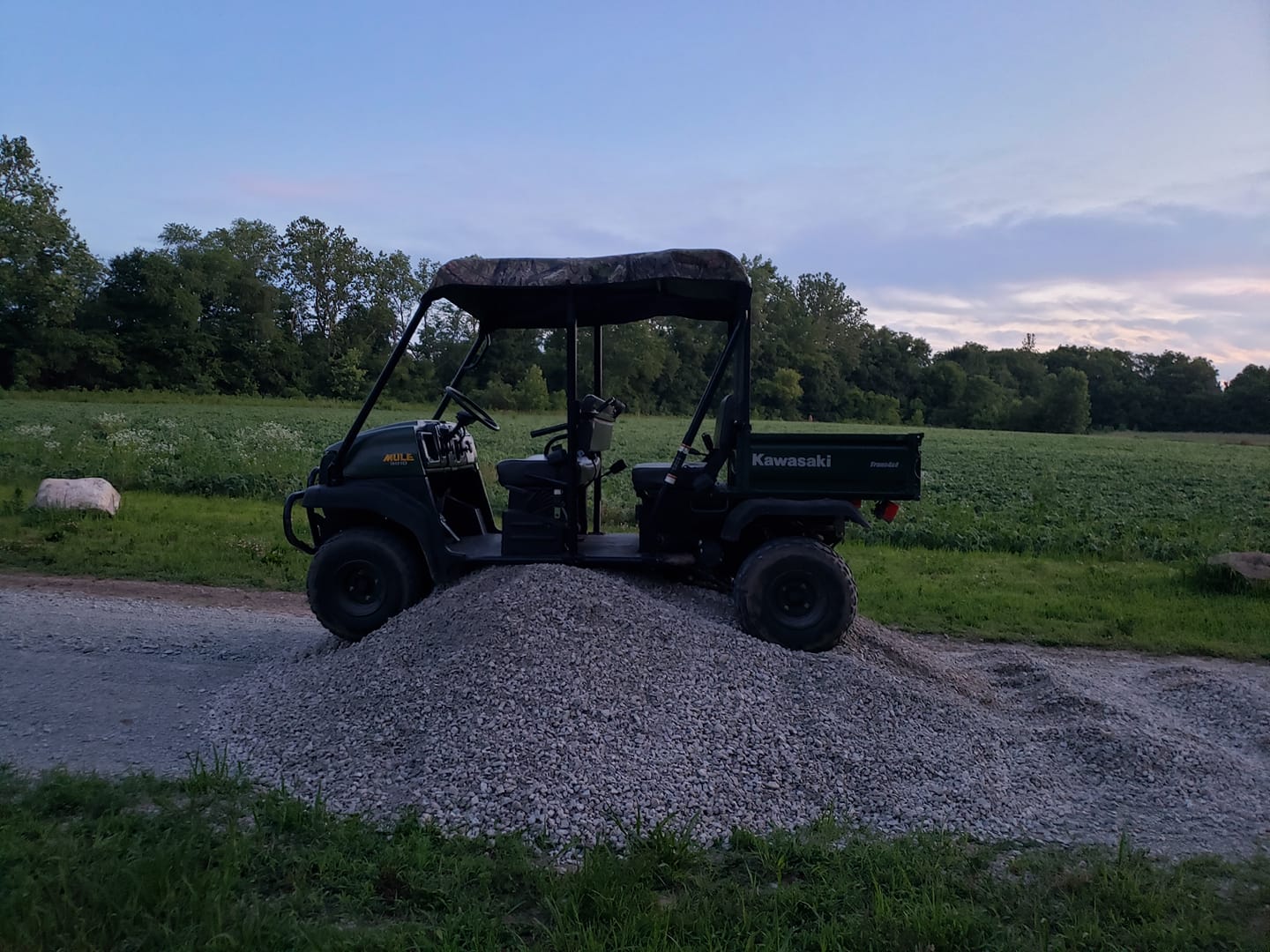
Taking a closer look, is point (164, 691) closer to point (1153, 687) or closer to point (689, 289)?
point (689, 289)

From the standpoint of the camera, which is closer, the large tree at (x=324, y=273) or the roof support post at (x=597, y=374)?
the roof support post at (x=597, y=374)

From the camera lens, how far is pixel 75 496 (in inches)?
497

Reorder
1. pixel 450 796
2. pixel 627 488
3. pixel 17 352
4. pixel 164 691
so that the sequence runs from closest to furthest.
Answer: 1. pixel 450 796
2. pixel 164 691
3. pixel 627 488
4. pixel 17 352

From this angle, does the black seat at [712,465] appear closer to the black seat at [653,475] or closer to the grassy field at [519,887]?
the black seat at [653,475]

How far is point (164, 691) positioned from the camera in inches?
239

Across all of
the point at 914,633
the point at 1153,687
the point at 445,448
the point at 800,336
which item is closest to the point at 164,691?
the point at 445,448

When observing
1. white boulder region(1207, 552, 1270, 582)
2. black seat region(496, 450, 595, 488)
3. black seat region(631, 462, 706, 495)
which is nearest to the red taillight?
black seat region(631, 462, 706, 495)

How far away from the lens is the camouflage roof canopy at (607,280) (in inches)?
241

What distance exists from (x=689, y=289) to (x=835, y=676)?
2.81m

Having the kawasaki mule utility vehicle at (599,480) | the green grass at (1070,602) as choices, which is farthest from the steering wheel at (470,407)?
the green grass at (1070,602)

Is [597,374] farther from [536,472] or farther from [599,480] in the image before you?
[536,472]

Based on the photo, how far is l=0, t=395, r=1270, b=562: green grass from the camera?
524 inches

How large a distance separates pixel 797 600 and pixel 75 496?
10937mm

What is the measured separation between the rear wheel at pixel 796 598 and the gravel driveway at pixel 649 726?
0.74 ft
